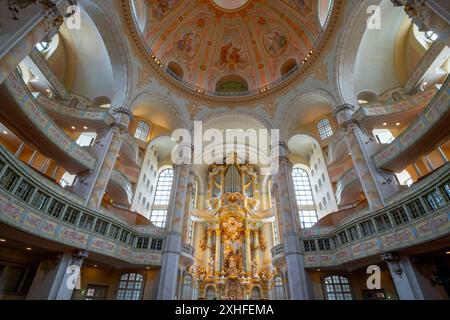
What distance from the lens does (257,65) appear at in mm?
25719

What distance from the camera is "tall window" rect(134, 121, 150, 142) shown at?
23.9 meters

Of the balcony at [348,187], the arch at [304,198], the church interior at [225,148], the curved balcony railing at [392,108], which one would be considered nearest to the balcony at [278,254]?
the church interior at [225,148]

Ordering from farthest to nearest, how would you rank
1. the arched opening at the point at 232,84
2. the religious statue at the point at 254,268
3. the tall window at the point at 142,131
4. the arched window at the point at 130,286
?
the arched opening at the point at 232,84 < the tall window at the point at 142,131 < the religious statue at the point at 254,268 < the arched window at the point at 130,286

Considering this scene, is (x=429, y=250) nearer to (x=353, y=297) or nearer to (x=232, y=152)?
(x=353, y=297)

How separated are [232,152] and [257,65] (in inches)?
447

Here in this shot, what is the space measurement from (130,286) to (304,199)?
1865 centimetres

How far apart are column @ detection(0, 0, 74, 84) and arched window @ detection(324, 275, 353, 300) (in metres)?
20.1

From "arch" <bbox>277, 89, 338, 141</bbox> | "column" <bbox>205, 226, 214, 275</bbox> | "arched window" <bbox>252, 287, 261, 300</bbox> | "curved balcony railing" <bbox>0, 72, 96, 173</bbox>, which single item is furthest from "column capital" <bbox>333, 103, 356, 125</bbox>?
"column" <bbox>205, 226, 214, 275</bbox>

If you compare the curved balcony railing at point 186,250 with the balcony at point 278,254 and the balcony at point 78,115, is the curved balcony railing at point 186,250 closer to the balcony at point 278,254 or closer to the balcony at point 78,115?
the balcony at point 278,254

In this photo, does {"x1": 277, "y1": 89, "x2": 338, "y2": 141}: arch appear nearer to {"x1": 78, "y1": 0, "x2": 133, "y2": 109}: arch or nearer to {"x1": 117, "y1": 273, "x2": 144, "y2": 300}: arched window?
{"x1": 78, "y1": 0, "x2": 133, "y2": 109}: arch

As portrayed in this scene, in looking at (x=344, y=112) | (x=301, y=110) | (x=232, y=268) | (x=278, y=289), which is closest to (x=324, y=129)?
(x=301, y=110)

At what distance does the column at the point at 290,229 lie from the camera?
14719mm

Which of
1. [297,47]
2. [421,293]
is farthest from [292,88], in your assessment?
[421,293]

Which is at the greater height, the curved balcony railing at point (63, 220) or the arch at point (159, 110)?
the arch at point (159, 110)
